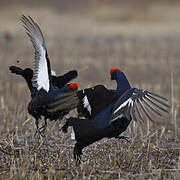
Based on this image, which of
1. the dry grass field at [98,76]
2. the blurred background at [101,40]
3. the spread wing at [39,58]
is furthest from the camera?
the blurred background at [101,40]

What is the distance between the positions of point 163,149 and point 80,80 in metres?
4.64

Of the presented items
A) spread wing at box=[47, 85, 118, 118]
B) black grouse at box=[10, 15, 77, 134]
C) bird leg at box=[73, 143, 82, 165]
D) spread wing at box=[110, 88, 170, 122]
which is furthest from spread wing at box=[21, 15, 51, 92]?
spread wing at box=[110, 88, 170, 122]

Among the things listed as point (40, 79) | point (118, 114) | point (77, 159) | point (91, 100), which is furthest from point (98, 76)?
point (118, 114)

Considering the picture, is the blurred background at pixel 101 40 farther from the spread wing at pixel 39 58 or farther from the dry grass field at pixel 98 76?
the spread wing at pixel 39 58

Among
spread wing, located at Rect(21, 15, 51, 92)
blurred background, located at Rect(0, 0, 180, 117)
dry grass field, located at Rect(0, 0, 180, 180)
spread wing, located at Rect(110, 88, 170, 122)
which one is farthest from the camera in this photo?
blurred background, located at Rect(0, 0, 180, 117)

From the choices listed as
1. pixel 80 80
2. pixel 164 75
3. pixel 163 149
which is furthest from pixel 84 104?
pixel 164 75

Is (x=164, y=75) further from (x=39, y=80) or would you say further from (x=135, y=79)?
(x=39, y=80)

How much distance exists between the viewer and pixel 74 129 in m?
4.10

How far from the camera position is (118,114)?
381 centimetres

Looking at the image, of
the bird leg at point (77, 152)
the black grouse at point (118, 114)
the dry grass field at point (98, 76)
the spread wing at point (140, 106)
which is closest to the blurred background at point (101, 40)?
the dry grass field at point (98, 76)

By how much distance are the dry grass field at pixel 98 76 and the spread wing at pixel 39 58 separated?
70 cm

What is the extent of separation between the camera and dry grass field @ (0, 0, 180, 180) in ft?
13.4

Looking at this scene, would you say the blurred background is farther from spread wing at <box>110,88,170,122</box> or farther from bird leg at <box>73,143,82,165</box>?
spread wing at <box>110,88,170,122</box>

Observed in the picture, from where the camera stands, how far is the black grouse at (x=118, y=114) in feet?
11.8
